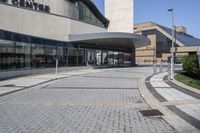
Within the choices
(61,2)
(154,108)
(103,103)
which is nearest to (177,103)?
(154,108)

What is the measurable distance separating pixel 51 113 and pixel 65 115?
2.00ft

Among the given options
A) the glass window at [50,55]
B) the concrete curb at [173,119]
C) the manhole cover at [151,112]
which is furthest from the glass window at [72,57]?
the manhole cover at [151,112]

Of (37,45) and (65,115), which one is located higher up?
(37,45)

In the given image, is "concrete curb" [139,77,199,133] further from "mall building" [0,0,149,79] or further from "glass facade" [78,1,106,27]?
"glass facade" [78,1,106,27]

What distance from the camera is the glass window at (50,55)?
33159mm

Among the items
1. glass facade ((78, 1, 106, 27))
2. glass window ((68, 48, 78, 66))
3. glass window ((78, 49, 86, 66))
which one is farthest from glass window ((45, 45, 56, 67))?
glass facade ((78, 1, 106, 27))

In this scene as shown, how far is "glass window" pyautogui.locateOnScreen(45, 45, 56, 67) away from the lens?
3316 centimetres

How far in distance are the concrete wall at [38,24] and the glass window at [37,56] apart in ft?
5.13

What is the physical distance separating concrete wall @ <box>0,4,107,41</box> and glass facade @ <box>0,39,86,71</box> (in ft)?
5.22

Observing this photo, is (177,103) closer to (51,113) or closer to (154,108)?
(154,108)

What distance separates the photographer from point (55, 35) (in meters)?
35.8

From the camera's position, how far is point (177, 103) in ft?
37.7

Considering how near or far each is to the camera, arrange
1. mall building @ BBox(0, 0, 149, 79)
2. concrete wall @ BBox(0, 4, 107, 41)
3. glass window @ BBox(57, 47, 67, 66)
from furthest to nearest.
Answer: glass window @ BBox(57, 47, 67, 66) → concrete wall @ BBox(0, 4, 107, 41) → mall building @ BBox(0, 0, 149, 79)

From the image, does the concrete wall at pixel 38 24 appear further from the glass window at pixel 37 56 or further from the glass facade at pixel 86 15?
the glass facade at pixel 86 15
